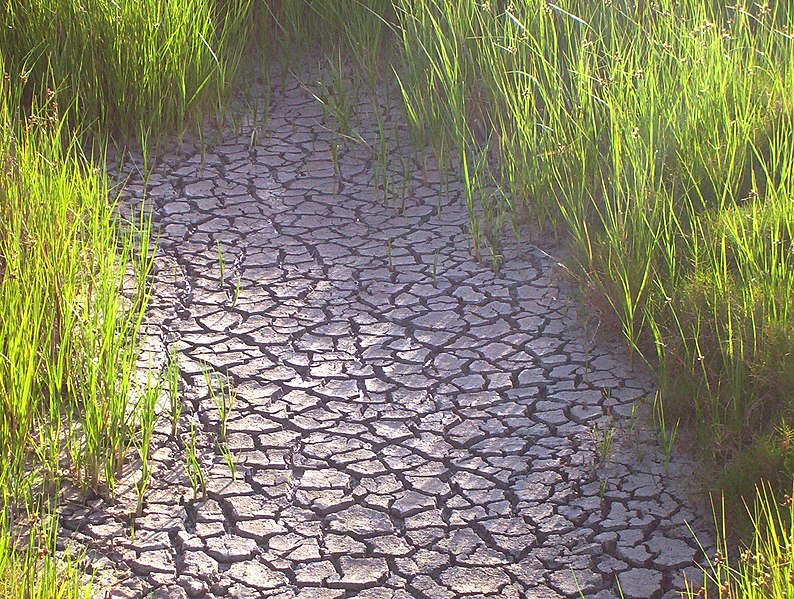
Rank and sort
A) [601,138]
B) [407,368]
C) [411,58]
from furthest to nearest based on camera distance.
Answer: [411,58]
[601,138]
[407,368]

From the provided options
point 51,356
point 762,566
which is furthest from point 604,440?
point 51,356

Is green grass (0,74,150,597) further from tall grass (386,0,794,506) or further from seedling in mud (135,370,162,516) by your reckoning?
tall grass (386,0,794,506)

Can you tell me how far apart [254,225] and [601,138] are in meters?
1.31

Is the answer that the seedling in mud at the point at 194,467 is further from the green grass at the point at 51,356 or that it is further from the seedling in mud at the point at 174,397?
the green grass at the point at 51,356

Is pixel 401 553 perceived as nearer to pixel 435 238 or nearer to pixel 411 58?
pixel 435 238

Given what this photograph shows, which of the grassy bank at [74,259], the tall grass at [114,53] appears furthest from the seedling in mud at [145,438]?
the tall grass at [114,53]

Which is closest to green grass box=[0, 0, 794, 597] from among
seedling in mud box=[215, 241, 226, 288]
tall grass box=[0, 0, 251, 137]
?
tall grass box=[0, 0, 251, 137]

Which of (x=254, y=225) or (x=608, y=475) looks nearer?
(x=608, y=475)

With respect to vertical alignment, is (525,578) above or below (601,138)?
below

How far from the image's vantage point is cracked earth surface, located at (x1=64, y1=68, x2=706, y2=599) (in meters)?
2.47

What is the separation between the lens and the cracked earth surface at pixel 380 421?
2473mm

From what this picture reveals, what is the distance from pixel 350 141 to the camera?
4520 mm

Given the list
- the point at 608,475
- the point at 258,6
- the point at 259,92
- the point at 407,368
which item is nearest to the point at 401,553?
the point at 608,475

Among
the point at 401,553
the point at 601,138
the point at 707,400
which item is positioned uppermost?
the point at 601,138
